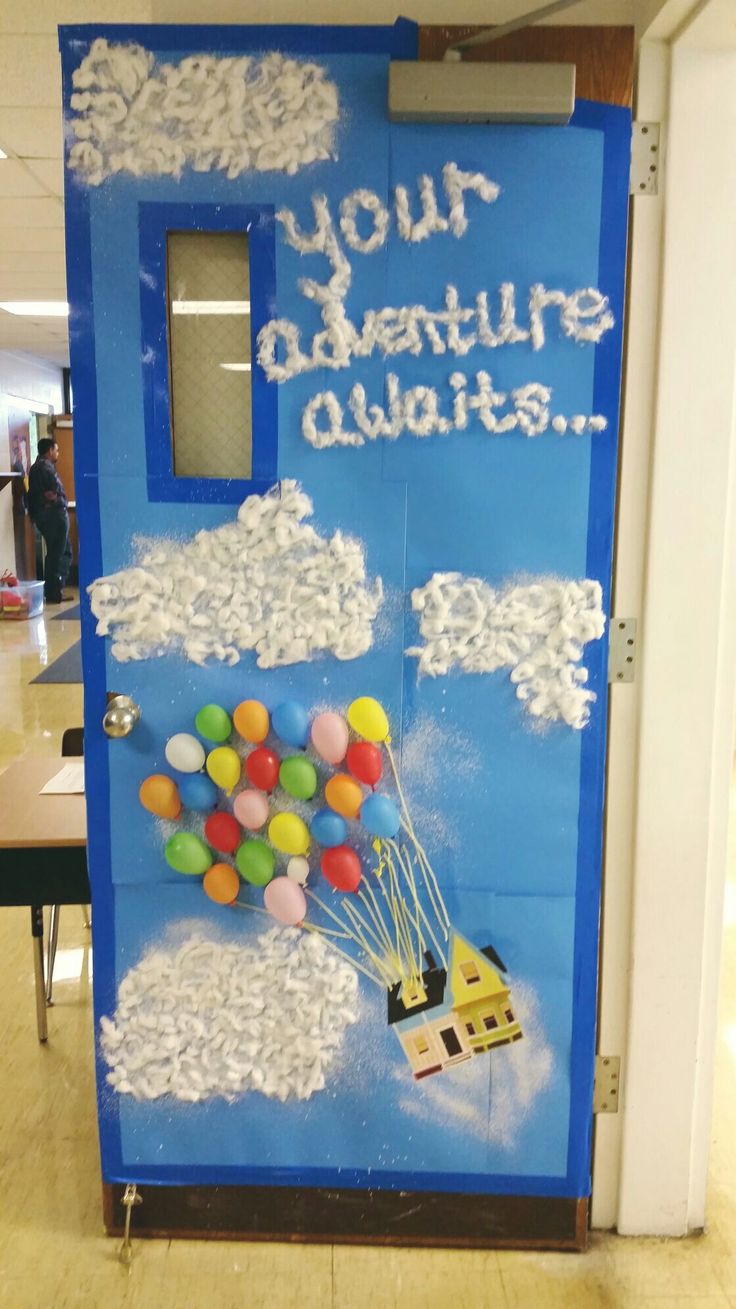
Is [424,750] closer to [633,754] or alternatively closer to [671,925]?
[633,754]

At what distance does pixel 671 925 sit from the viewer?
2.06 metres

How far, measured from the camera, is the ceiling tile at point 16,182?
13.8ft

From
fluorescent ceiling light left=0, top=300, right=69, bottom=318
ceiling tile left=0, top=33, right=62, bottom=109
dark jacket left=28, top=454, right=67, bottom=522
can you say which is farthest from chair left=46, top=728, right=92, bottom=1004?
dark jacket left=28, top=454, right=67, bottom=522

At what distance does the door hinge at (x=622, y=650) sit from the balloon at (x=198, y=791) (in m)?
0.83

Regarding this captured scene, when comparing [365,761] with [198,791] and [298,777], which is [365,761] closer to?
[298,777]

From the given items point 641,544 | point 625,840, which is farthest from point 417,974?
point 641,544

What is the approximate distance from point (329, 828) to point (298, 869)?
12 centimetres

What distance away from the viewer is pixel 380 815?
193 centimetres

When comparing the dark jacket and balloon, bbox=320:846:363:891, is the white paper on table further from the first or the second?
the dark jacket

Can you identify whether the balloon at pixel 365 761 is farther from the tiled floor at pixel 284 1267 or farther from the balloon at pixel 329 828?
the tiled floor at pixel 284 1267

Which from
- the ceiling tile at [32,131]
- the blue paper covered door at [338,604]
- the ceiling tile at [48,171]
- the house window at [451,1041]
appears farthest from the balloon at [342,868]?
the ceiling tile at [48,171]

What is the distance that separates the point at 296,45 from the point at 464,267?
1.61 ft

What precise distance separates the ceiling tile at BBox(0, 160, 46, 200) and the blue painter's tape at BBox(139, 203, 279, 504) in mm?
2845

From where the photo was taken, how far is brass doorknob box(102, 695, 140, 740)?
6.38 feet
